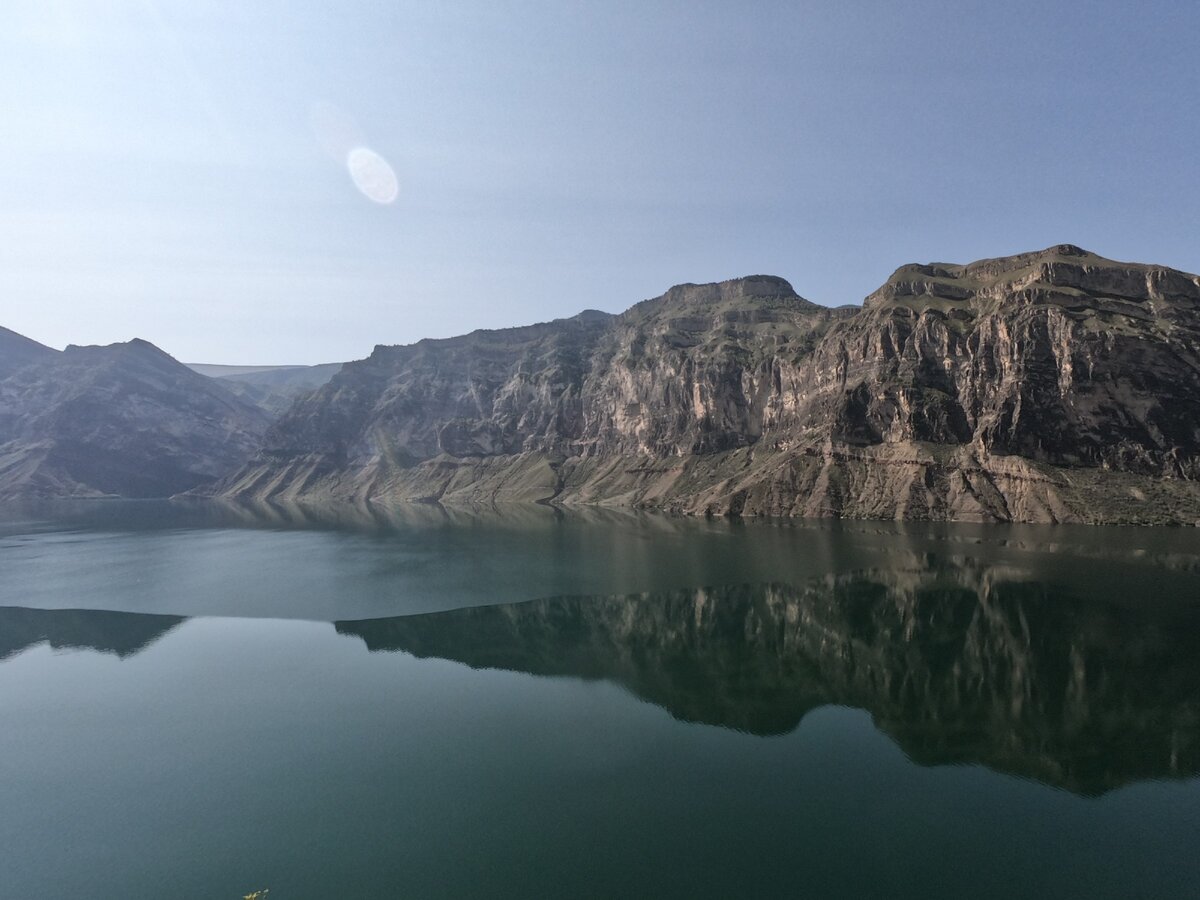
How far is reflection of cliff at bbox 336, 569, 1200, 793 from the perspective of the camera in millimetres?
57062

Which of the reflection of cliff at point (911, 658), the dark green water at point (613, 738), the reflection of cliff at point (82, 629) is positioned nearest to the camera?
the dark green water at point (613, 738)

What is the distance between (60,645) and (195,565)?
232ft

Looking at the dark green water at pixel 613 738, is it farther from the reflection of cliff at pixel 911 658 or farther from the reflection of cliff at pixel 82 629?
the reflection of cliff at pixel 82 629

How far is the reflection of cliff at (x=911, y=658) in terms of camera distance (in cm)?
5706

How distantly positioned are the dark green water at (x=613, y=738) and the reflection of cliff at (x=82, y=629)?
687mm

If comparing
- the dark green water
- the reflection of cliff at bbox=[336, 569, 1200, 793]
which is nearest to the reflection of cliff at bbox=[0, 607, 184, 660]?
the dark green water

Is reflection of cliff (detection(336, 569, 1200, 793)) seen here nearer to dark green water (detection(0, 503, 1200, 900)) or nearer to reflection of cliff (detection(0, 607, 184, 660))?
dark green water (detection(0, 503, 1200, 900))

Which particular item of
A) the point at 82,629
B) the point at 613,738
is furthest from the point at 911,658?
the point at 82,629

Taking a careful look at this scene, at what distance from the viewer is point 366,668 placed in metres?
79.4

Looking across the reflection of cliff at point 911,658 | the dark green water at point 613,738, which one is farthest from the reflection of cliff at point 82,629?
the reflection of cliff at point 911,658

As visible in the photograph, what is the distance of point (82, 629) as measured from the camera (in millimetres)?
98750

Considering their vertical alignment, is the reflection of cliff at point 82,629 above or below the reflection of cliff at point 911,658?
below

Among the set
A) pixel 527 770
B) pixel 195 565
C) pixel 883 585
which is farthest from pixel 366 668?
pixel 195 565

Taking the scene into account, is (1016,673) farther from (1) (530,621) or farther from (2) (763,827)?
(1) (530,621)
